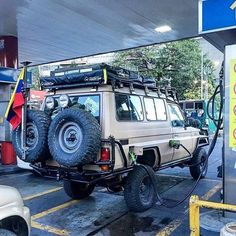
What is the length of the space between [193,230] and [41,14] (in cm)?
680

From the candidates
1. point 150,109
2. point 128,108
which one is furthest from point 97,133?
point 150,109

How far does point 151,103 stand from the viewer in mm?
6664

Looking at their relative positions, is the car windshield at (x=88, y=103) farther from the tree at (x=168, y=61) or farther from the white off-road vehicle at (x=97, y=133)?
the tree at (x=168, y=61)

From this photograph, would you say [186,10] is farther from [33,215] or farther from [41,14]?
[33,215]

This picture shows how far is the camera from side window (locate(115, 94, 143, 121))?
5.48 m

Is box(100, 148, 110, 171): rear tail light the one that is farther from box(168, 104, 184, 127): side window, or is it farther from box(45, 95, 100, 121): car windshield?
box(168, 104, 184, 127): side window

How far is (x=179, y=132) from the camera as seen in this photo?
24.3ft

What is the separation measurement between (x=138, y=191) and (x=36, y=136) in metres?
1.93

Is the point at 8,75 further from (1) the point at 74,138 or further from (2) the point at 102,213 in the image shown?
(2) the point at 102,213

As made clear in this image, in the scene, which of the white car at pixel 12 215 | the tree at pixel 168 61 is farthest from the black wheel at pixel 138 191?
the tree at pixel 168 61

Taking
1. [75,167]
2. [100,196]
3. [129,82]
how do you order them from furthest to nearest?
1. [100,196]
2. [129,82]
3. [75,167]

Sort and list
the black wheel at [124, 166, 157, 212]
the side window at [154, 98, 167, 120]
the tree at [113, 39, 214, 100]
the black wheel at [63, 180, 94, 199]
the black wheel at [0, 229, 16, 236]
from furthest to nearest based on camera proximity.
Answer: the tree at [113, 39, 214, 100] → the side window at [154, 98, 167, 120] → the black wheel at [63, 180, 94, 199] → the black wheel at [124, 166, 157, 212] → the black wheel at [0, 229, 16, 236]

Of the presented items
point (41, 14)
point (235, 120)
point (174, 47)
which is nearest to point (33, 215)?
point (235, 120)

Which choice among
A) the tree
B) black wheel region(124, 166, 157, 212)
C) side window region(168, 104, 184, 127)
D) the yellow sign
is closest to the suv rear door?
side window region(168, 104, 184, 127)
